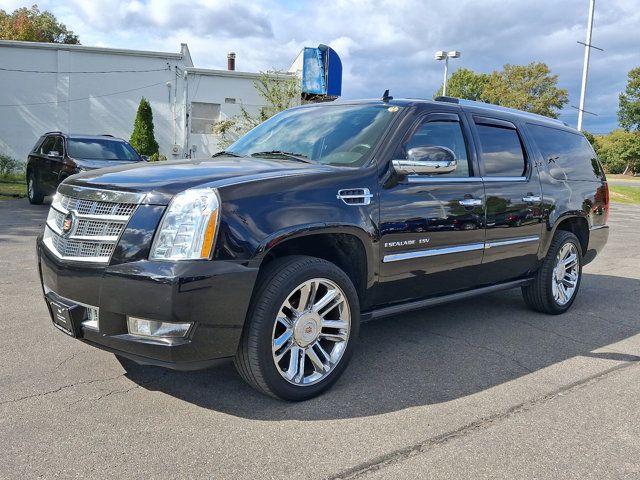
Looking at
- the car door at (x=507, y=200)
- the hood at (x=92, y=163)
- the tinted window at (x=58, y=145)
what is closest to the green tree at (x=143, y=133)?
the tinted window at (x=58, y=145)

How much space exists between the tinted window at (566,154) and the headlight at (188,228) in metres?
3.68

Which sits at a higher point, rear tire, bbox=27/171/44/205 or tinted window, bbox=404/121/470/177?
tinted window, bbox=404/121/470/177

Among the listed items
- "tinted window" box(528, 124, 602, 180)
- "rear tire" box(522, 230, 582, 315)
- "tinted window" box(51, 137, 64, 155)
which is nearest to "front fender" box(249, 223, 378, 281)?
"rear tire" box(522, 230, 582, 315)

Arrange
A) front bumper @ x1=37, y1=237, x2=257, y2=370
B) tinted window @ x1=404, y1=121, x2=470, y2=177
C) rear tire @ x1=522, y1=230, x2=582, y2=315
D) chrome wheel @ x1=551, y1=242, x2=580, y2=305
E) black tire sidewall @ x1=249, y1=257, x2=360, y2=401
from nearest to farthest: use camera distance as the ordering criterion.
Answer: front bumper @ x1=37, y1=237, x2=257, y2=370 → black tire sidewall @ x1=249, y1=257, x2=360, y2=401 → tinted window @ x1=404, y1=121, x2=470, y2=177 → rear tire @ x1=522, y1=230, x2=582, y2=315 → chrome wheel @ x1=551, y1=242, x2=580, y2=305

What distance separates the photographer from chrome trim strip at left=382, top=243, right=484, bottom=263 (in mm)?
3801

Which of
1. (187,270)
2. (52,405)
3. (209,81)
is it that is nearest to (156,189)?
(187,270)

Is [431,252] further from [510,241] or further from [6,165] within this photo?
[6,165]

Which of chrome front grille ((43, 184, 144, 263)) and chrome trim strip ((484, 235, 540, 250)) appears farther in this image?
chrome trim strip ((484, 235, 540, 250))

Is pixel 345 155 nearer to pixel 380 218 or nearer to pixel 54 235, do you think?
pixel 380 218

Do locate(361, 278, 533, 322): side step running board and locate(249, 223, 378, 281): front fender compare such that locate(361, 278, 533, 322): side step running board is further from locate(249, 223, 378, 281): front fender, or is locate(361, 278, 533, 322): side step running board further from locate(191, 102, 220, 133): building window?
locate(191, 102, 220, 133): building window

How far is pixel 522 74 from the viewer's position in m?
57.2

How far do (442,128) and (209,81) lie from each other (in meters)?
20.9

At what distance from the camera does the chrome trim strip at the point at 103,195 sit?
9.83 feet

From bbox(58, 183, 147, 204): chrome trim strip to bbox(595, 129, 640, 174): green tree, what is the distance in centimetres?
6751
